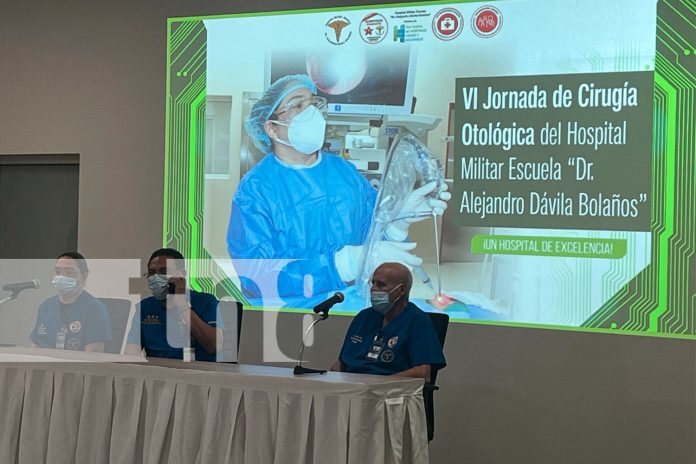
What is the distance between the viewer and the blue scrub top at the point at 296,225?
15.5 ft

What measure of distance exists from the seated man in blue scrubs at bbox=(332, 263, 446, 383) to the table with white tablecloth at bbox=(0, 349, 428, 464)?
13.2 inches

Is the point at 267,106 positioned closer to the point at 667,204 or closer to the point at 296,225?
the point at 296,225

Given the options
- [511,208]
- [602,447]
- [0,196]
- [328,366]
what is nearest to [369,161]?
[511,208]

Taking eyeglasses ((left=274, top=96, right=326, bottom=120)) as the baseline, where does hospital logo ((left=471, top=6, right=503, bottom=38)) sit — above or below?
above

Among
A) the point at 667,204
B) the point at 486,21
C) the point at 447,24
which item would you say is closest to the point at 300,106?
the point at 447,24

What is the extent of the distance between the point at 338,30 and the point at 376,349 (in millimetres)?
1830

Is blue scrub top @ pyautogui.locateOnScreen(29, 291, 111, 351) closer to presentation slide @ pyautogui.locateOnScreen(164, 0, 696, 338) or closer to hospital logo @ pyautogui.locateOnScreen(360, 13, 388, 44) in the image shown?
presentation slide @ pyautogui.locateOnScreen(164, 0, 696, 338)

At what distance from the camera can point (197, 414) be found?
3193mm

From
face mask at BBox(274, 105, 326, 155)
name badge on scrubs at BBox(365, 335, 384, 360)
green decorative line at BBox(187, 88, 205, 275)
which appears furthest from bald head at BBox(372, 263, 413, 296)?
green decorative line at BBox(187, 88, 205, 275)

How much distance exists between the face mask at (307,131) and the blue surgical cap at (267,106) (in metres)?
0.09

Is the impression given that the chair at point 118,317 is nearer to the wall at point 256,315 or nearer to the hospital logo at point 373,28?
the wall at point 256,315

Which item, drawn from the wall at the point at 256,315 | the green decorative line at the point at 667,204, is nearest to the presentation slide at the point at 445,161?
the green decorative line at the point at 667,204

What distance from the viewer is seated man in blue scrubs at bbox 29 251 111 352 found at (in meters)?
3.99

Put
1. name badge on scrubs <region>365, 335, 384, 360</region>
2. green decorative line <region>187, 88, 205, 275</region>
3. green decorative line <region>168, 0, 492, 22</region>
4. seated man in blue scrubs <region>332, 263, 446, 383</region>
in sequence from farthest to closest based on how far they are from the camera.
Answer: green decorative line <region>187, 88, 205, 275</region>
green decorative line <region>168, 0, 492, 22</region>
name badge on scrubs <region>365, 335, 384, 360</region>
seated man in blue scrubs <region>332, 263, 446, 383</region>
